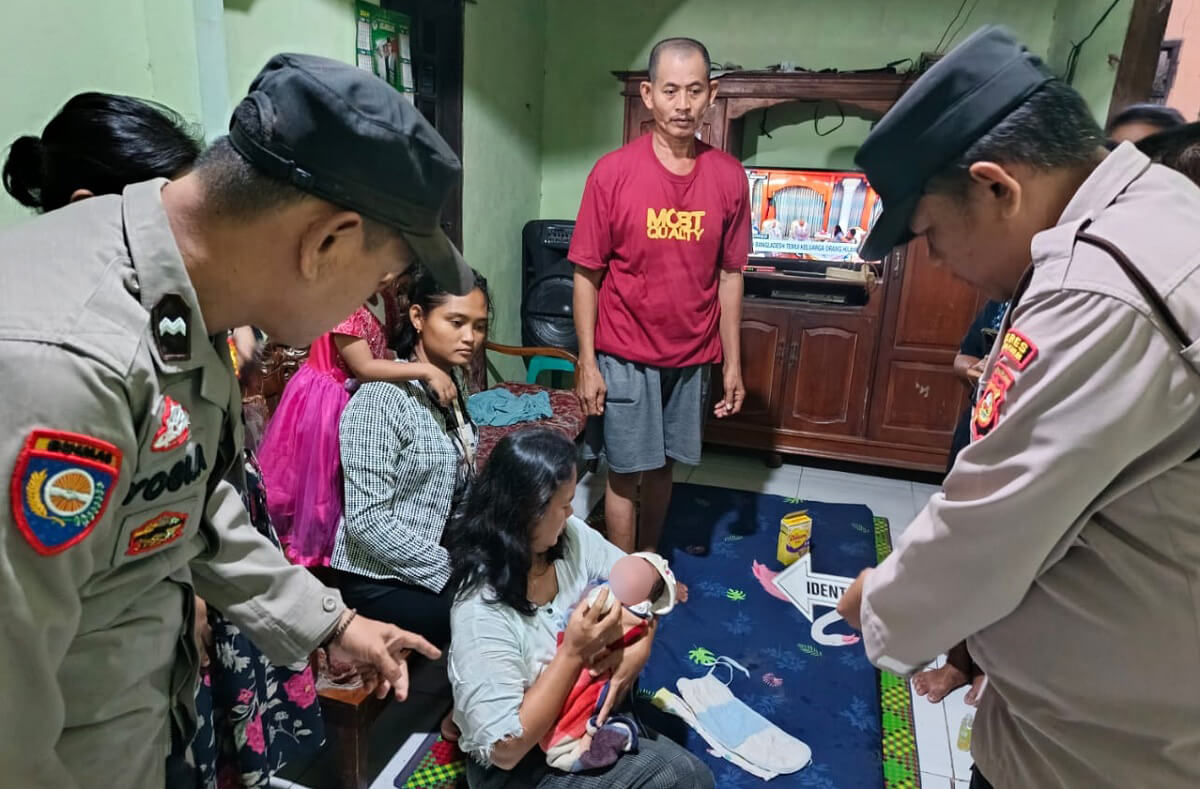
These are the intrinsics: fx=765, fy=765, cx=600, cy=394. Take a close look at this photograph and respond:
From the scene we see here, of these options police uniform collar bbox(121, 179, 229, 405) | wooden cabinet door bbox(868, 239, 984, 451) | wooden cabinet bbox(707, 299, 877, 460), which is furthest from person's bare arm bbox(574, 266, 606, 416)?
police uniform collar bbox(121, 179, 229, 405)

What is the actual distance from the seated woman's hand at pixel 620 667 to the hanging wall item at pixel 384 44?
71.7 inches

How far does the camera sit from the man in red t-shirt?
7.64ft

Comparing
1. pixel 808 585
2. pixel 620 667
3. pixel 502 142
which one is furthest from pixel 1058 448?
pixel 502 142

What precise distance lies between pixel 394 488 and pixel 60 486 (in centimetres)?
112

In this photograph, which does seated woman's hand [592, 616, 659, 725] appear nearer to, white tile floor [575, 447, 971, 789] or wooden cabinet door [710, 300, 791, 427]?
white tile floor [575, 447, 971, 789]

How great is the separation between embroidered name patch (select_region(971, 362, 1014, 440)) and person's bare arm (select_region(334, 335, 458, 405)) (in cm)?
123

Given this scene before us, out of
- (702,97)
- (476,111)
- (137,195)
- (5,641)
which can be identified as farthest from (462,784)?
(476,111)

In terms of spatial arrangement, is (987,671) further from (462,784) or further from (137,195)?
(462,784)

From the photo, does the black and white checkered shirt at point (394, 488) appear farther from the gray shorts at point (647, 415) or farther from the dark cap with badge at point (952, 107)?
the dark cap with badge at point (952, 107)

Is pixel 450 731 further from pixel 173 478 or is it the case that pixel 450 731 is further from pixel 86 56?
pixel 86 56

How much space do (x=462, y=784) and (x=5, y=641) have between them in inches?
54.0

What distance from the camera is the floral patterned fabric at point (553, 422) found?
2576 millimetres

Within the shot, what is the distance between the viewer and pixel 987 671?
0.86 metres

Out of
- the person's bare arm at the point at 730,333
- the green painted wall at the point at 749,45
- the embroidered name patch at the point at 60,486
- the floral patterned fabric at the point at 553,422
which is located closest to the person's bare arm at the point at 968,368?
the person's bare arm at the point at 730,333
